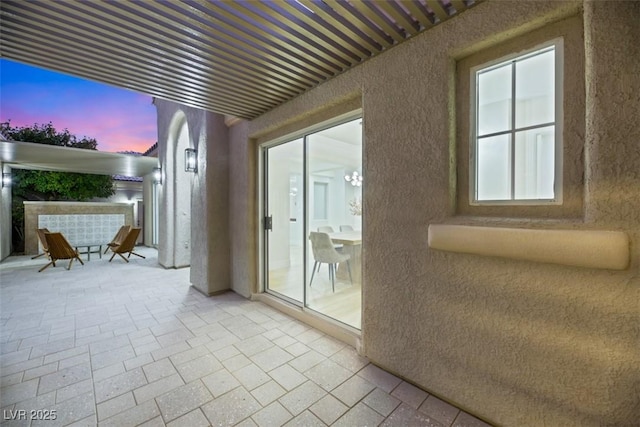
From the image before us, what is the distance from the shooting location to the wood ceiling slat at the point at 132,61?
158cm

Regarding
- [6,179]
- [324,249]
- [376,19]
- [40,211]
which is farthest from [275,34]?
[40,211]

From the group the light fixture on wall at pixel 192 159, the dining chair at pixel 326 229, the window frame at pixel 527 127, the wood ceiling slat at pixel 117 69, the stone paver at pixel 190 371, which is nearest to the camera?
the window frame at pixel 527 127

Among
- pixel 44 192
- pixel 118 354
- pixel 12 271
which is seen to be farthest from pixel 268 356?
pixel 44 192

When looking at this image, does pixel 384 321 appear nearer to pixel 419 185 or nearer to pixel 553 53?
pixel 419 185

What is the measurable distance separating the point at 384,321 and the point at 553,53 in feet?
6.61

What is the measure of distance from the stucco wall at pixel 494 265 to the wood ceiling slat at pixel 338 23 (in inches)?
5.0

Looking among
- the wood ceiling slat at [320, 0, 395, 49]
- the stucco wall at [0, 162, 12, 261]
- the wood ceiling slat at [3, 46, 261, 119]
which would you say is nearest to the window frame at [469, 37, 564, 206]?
the wood ceiling slat at [320, 0, 395, 49]

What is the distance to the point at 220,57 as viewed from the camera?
1992mm

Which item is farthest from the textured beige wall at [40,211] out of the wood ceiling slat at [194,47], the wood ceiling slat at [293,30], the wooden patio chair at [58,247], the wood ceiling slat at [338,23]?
the wood ceiling slat at [338,23]

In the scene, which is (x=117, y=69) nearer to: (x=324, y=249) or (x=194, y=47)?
(x=194, y=47)

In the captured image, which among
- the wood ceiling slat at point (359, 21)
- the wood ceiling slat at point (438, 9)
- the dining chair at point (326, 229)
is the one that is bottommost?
the dining chair at point (326, 229)

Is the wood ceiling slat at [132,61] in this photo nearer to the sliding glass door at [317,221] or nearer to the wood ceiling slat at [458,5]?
the sliding glass door at [317,221]

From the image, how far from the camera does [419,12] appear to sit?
1538mm

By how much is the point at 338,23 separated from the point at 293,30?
0.31 meters
